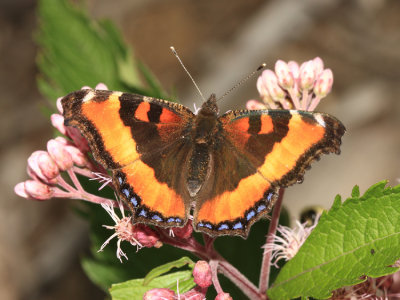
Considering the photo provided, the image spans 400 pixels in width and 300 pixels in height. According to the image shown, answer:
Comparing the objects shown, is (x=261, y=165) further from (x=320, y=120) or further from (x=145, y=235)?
(x=145, y=235)

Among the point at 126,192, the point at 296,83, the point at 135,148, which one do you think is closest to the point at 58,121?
the point at 135,148

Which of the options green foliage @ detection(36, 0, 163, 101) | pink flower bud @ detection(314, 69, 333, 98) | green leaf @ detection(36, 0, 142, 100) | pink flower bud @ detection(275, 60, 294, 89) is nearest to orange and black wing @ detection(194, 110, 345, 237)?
pink flower bud @ detection(275, 60, 294, 89)

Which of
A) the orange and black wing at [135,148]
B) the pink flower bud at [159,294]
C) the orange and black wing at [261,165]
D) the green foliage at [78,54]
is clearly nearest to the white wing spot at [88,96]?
the orange and black wing at [135,148]

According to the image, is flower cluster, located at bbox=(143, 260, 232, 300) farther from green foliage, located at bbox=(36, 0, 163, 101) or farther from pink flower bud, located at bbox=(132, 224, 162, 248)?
green foliage, located at bbox=(36, 0, 163, 101)

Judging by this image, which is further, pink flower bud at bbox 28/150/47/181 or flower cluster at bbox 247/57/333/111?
flower cluster at bbox 247/57/333/111

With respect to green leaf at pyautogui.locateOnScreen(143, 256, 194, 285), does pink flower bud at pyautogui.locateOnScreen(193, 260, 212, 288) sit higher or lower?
lower

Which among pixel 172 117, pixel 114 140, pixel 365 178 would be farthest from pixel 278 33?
pixel 114 140
